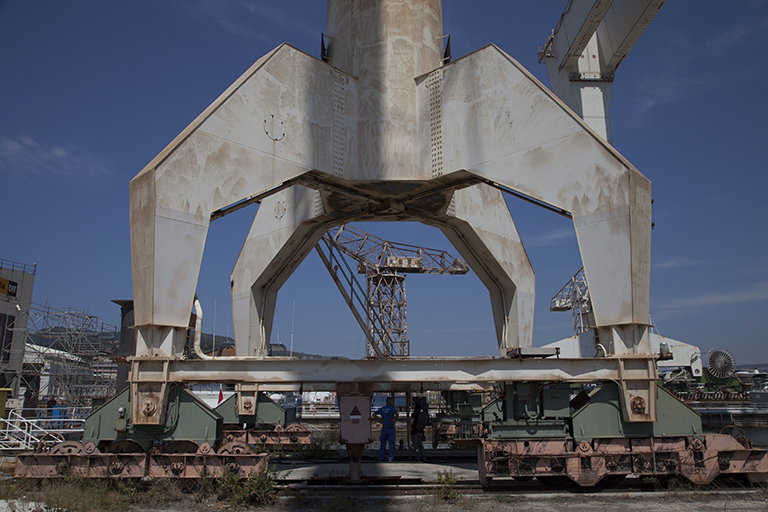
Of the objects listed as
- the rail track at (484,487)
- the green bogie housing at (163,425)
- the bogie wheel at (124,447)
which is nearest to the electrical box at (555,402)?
the rail track at (484,487)

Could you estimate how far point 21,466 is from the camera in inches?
390

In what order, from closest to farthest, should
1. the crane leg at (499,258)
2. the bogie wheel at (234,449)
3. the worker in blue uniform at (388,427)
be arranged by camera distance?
the bogie wheel at (234,449) < the worker in blue uniform at (388,427) < the crane leg at (499,258)

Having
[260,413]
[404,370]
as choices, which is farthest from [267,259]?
[404,370]

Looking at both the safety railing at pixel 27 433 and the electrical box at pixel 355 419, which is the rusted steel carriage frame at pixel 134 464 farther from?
the safety railing at pixel 27 433

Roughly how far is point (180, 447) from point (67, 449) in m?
1.98

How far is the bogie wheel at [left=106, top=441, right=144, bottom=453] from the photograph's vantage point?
1045cm

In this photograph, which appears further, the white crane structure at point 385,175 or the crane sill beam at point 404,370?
the white crane structure at point 385,175

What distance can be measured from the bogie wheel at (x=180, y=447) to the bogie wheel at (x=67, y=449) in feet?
4.88

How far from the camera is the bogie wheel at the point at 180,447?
1052cm

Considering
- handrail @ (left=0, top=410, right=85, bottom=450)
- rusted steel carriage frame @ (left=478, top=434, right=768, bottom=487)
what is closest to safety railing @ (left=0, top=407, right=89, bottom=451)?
handrail @ (left=0, top=410, right=85, bottom=450)

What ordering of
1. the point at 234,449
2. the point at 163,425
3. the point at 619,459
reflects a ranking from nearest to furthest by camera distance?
the point at 234,449, the point at 619,459, the point at 163,425

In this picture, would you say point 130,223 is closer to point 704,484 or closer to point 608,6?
point 704,484

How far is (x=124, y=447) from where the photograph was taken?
1047 cm

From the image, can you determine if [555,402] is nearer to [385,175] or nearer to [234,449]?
[234,449]
